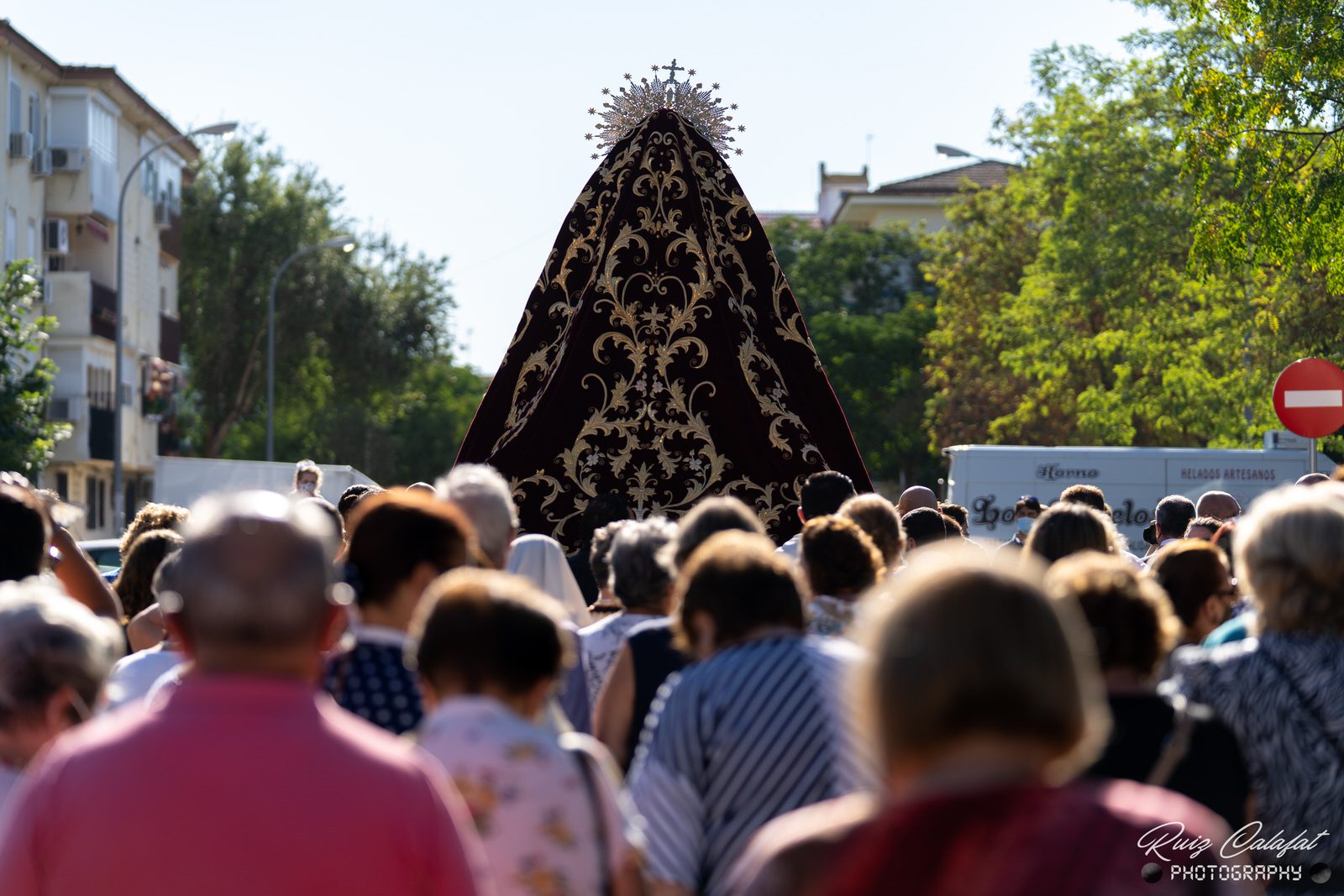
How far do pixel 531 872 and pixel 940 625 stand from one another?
58.3 inches

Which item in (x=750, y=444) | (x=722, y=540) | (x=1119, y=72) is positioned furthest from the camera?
(x=1119, y=72)

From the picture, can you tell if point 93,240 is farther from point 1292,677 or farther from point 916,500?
point 1292,677

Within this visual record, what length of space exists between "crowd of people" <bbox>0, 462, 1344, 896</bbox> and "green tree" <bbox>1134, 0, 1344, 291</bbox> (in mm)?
10046

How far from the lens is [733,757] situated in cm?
428

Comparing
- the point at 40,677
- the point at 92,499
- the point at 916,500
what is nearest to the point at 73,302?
the point at 92,499

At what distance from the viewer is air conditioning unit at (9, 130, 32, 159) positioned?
4222cm

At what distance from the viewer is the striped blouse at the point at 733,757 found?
4.23 m

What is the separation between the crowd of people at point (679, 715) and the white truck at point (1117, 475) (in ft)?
61.4

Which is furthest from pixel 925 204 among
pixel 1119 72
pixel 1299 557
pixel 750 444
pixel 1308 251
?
pixel 1299 557

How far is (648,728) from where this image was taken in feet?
14.5

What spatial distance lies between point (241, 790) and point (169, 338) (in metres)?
51.1

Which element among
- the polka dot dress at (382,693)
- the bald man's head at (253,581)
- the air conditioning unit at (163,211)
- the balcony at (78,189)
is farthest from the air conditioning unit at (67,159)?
the bald man's head at (253,581)

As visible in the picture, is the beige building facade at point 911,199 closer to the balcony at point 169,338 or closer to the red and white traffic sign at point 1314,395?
the balcony at point 169,338

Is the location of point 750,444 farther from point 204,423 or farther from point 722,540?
point 204,423
